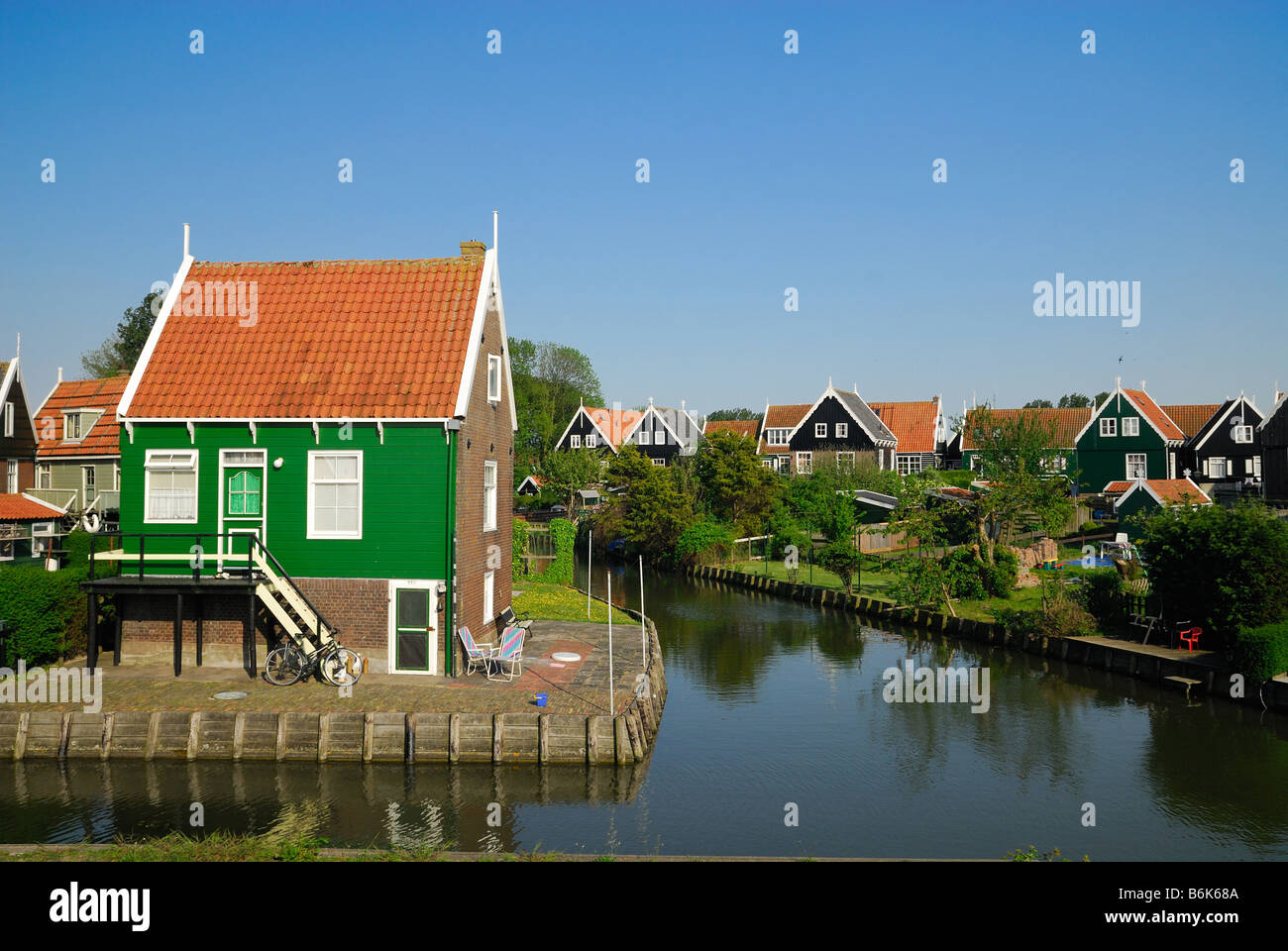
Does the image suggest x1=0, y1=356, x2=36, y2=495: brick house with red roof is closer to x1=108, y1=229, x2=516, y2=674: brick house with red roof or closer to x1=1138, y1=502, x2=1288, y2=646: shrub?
x1=108, y1=229, x2=516, y2=674: brick house with red roof

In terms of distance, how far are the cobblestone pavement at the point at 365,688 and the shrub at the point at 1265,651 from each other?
1580 centimetres

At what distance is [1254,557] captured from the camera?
1013 inches

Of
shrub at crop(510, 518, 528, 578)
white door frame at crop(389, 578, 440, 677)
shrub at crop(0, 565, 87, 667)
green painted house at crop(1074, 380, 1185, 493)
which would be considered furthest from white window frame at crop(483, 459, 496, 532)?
green painted house at crop(1074, 380, 1185, 493)

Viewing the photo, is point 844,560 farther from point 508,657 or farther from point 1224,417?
point 1224,417

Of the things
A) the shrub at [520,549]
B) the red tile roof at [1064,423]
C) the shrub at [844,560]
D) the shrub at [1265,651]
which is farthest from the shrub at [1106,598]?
the red tile roof at [1064,423]

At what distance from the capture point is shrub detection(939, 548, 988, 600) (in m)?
39.6

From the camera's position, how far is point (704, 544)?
2333 inches

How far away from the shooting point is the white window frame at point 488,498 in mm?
25844

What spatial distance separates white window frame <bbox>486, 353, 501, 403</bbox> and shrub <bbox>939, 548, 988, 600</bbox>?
21087 millimetres

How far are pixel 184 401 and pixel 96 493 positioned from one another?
20991 mm

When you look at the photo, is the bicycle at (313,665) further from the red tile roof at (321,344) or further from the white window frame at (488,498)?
the red tile roof at (321,344)

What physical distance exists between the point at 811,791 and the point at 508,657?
7.62 meters

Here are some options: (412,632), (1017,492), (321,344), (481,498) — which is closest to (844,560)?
(1017,492)

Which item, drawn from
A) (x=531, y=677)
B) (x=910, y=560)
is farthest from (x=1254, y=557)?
(x=531, y=677)
